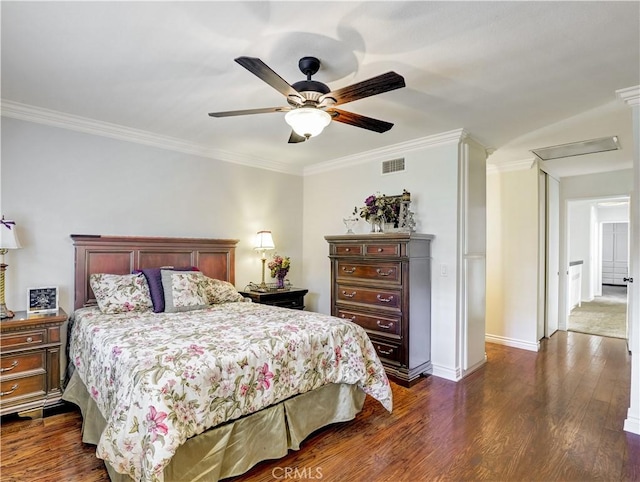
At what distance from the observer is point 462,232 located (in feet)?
11.9

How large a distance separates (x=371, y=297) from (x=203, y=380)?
223cm

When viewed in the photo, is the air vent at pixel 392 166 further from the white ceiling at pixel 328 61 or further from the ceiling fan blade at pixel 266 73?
the ceiling fan blade at pixel 266 73

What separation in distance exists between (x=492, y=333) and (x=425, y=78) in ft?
12.9

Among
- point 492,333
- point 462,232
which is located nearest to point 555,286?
point 492,333

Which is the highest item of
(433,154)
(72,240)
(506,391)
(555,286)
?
(433,154)

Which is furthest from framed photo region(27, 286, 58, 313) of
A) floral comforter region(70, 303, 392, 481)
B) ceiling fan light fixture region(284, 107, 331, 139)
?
ceiling fan light fixture region(284, 107, 331, 139)

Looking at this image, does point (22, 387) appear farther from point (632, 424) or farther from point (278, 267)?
point (632, 424)

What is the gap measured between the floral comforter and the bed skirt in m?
0.09

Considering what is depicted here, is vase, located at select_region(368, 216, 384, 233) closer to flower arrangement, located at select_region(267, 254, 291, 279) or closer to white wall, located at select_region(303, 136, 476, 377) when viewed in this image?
white wall, located at select_region(303, 136, 476, 377)

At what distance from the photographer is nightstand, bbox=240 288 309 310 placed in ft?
13.1

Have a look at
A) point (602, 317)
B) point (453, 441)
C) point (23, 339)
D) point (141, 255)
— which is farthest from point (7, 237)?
point (602, 317)

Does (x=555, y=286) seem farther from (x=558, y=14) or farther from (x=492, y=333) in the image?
(x=558, y=14)

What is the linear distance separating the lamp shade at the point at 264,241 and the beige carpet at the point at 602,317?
16.6 feet

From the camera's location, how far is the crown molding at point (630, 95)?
2.58 m
